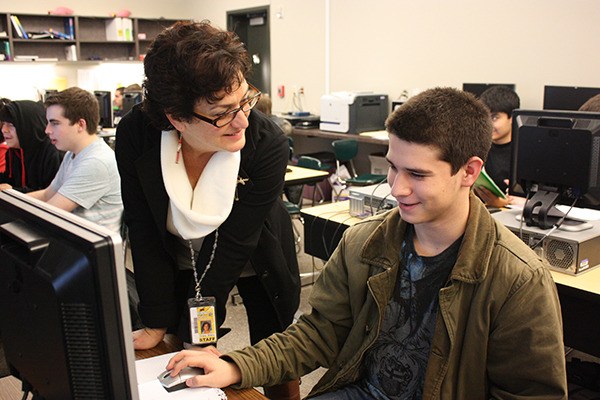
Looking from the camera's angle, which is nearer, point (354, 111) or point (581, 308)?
point (581, 308)

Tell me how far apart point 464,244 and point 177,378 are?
634mm

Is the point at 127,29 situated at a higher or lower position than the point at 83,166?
higher

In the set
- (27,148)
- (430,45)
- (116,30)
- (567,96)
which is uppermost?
(116,30)

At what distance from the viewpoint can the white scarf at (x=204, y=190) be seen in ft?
4.83

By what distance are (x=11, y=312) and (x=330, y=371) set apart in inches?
28.6

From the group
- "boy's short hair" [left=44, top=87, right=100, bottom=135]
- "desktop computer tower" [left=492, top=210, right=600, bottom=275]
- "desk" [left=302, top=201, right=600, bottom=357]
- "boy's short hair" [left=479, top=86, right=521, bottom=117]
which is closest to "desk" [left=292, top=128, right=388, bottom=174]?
"boy's short hair" [left=479, top=86, right=521, bottom=117]

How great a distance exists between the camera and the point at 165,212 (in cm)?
150

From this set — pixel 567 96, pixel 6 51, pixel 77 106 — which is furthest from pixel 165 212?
pixel 6 51

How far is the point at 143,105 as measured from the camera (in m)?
1.47

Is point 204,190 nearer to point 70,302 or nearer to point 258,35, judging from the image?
point 70,302

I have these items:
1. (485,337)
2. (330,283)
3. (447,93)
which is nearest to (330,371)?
(330,283)

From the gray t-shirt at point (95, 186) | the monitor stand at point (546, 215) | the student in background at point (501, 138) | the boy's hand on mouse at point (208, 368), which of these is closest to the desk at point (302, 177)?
the student in background at point (501, 138)

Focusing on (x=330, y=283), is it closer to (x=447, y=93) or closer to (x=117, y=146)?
(x=447, y=93)

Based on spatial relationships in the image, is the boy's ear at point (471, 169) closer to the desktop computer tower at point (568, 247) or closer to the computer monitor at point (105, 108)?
the desktop computer tower at point (568, 247)
